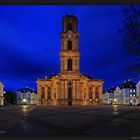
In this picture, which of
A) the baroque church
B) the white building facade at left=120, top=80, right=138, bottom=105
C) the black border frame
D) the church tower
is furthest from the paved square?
the white building facade at left=120, top=80, right=138, bottom=105

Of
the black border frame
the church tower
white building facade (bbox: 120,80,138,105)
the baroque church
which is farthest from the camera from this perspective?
white building facade (bbox: 120,80,138,105)

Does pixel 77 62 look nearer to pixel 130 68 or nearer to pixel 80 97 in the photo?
pixel 80 97

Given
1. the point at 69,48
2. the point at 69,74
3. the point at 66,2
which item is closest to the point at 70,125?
the point at 66,2

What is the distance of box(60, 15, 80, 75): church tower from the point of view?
113 metres

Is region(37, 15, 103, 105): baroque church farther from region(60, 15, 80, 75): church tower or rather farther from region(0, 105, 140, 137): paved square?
region(0, 105, 140, 137): paved square

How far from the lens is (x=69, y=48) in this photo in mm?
114750

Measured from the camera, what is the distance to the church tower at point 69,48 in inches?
4456

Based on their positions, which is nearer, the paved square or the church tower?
the paved square

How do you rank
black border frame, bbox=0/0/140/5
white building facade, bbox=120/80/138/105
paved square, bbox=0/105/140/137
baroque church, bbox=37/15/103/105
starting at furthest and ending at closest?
white building facade, bbox=120/80/138/105 → baroque church, bbox=37/15/103/105 → paved square, bbox=0/105/140/137 → black border frame, bbox=0/0/140/5

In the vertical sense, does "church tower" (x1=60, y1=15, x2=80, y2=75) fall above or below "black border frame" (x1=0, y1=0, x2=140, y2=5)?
above

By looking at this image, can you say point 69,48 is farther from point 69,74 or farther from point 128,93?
point 128,93

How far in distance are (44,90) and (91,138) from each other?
11121 centimetres

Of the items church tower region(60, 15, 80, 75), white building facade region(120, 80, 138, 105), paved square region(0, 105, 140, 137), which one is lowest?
paved square region(0, 105, 140, 137)

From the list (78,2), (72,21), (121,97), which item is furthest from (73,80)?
(78,2)
